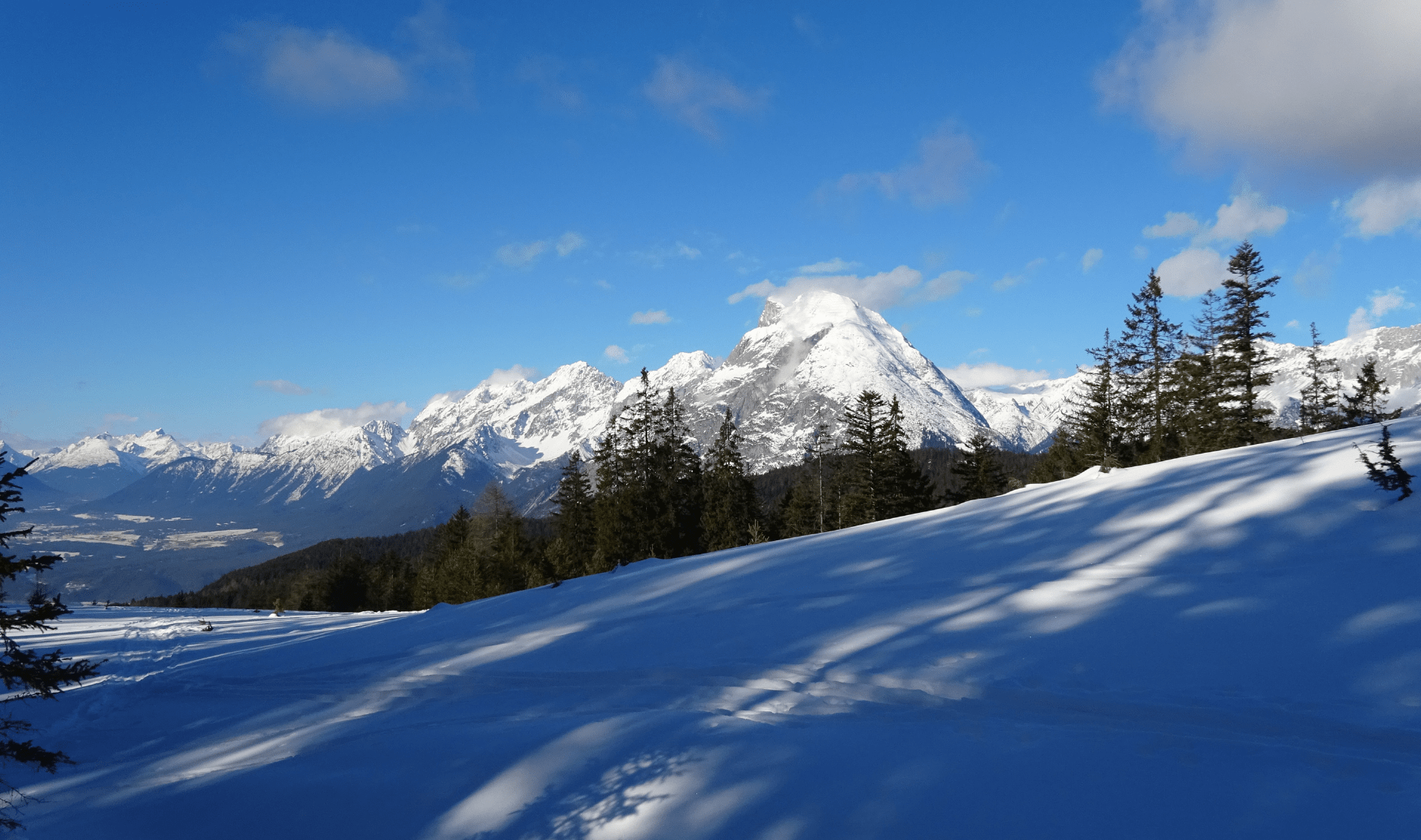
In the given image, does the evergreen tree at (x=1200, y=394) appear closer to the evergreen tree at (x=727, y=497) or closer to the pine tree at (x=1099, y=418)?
the pine tree at (x=1099, y=418)

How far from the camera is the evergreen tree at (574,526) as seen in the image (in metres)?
38.8

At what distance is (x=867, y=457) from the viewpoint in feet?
139

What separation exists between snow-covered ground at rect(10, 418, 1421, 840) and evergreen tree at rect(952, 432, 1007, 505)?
3639 cm

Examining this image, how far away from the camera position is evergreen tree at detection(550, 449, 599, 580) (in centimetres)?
3881

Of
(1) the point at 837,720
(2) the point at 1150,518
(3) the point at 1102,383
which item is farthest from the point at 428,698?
(3) the point at 1102,383

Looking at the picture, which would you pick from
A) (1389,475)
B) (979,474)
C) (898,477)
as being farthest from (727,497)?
(1389,475)

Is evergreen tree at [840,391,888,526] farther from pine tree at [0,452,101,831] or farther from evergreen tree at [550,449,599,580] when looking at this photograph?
pine tree at [0,452,101,831]

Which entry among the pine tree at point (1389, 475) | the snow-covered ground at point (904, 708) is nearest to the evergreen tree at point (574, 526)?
the snow-covered ground at point (904, 708)

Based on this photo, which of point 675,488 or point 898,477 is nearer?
point 675,488

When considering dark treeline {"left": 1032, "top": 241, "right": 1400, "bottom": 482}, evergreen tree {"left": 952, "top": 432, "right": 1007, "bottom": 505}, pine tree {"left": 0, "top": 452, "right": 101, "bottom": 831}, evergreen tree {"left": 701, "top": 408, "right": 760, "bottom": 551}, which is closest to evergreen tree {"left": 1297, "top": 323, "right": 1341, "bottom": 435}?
dark treeline {"left": 1032, "top": 241, "right": 1400, "bottom": 482}

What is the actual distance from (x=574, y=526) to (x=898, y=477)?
21.1m

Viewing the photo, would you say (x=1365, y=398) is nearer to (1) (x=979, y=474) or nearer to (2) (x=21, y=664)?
(1) (x=979, y=474)

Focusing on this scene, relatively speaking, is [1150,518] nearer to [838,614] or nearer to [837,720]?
[838,614]

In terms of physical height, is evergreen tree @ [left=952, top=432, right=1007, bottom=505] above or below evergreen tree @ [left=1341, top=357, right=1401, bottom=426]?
below
